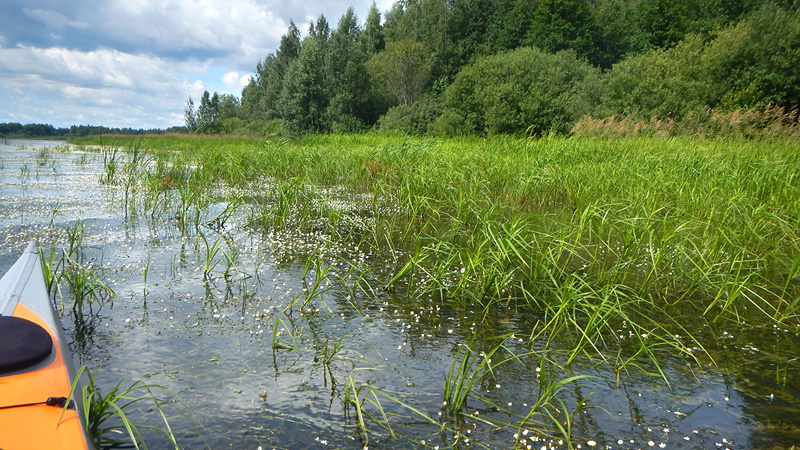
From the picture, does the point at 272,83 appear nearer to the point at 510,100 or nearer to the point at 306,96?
the point at 306,96

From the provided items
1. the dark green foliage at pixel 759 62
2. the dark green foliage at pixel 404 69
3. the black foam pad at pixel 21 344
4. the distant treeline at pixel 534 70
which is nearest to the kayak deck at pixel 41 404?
the black foam pad at pixel 21 344

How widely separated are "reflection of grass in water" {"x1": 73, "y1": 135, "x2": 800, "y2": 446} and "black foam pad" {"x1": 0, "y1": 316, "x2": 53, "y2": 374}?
5.77ft

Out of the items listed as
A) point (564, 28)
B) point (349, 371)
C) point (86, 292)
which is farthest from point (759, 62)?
point (86, 292)

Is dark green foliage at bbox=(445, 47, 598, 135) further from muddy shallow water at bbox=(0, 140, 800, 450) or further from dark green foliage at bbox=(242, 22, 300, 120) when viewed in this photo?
dark green foliage at bbox=(242, 22, 300, 120)

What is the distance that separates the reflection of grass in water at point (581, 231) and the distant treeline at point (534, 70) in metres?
4.29

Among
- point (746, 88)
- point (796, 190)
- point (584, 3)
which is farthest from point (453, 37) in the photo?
point (796, 190)

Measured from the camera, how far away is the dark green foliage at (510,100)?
1917 centimetres

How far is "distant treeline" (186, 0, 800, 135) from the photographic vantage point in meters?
18.8

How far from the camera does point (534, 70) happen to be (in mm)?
21250

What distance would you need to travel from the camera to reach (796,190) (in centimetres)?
571

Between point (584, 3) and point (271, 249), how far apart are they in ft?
143

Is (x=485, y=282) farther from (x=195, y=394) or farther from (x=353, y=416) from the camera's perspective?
(x=195, y=394)

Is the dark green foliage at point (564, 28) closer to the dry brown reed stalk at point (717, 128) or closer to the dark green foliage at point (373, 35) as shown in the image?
the dark green foliage at point (373, 35)

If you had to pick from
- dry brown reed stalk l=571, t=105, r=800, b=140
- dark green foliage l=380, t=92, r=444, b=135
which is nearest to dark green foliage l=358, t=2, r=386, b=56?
dark green foliage l=380, t=92, r=444, b=135
